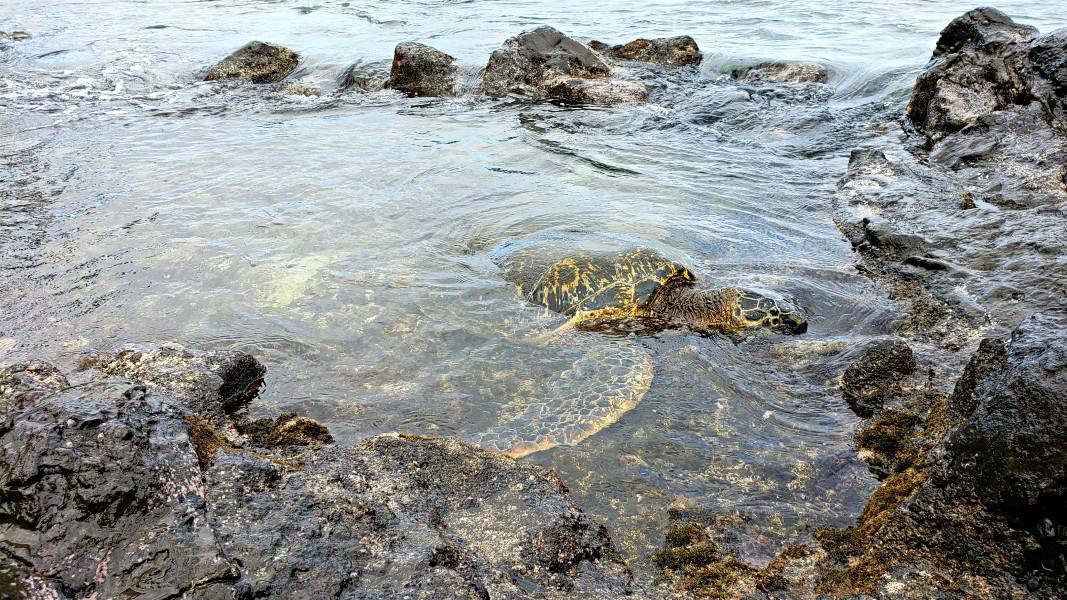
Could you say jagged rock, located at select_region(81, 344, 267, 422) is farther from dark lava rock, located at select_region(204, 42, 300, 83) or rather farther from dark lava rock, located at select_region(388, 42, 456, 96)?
dark lava rock, located at select_region(204, 42, 300, 83)

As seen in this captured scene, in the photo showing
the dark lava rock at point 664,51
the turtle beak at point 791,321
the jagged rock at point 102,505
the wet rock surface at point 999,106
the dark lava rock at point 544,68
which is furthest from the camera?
the dark lava rock at point 664,51

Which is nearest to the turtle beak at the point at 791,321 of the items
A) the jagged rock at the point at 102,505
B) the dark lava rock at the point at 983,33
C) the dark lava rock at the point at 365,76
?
the jagged rock at the point at 102,505

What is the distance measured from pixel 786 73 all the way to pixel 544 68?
4.79 m

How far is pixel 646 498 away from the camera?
3.69m

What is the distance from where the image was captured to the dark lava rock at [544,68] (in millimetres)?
13023

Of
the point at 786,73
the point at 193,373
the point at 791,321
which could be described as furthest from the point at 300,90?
the point at 791,321

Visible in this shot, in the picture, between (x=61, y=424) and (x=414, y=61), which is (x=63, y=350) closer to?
(x=61, y=424)

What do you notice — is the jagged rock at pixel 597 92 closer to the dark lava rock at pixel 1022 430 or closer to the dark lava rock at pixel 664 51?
the dark lava rock at pixel 664 51

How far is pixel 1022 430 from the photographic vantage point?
2781 millimetres

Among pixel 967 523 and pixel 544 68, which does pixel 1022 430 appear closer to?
pixel 967 523

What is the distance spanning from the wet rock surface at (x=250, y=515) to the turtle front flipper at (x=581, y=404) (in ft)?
1.77

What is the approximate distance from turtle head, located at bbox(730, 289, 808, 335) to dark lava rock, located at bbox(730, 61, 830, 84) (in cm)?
927

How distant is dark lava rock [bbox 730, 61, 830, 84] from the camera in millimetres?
13219

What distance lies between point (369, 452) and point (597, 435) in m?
1.44
